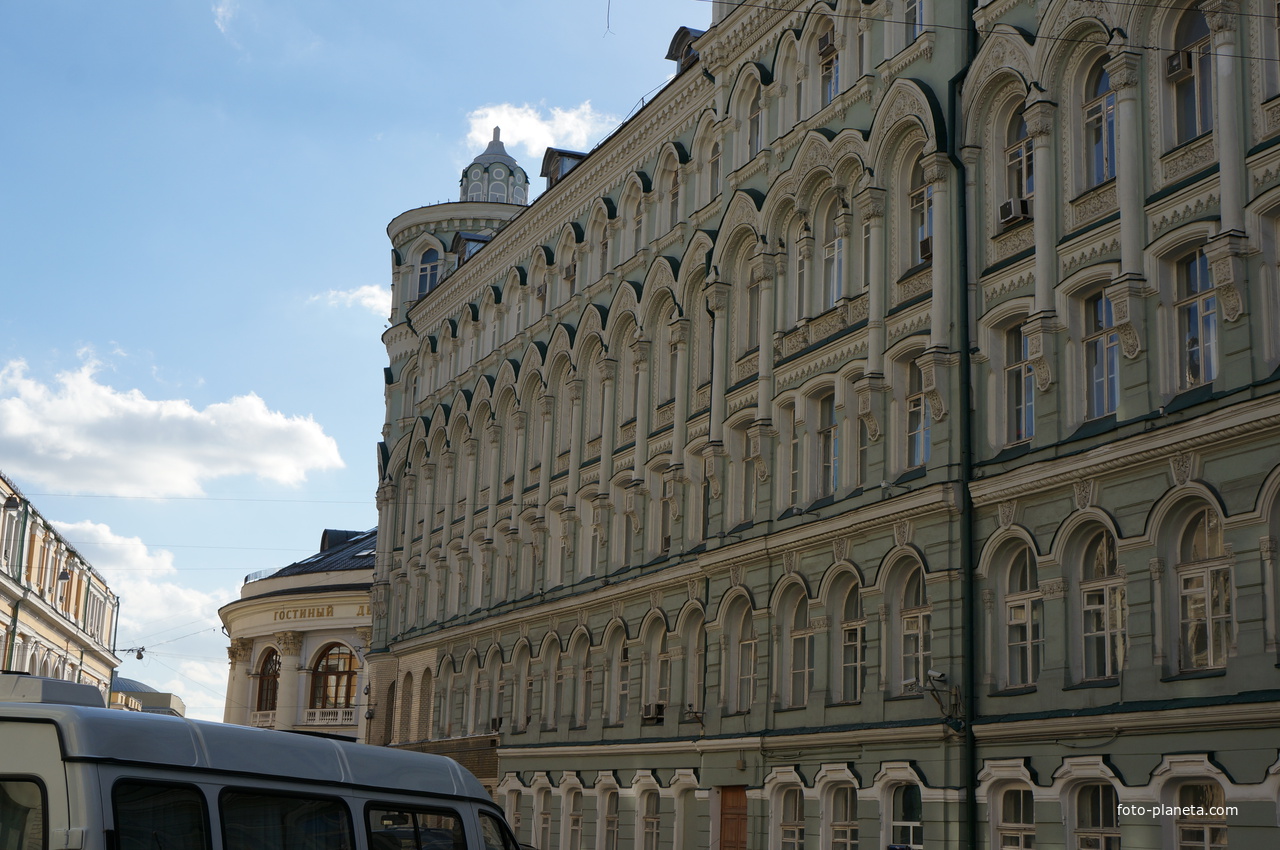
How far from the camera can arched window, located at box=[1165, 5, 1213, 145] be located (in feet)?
75.9

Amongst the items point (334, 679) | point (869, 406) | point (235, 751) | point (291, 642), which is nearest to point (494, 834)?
point (235, 751)

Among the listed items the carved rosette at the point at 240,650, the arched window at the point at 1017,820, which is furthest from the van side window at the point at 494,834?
the carved rosette at the point at 240,650

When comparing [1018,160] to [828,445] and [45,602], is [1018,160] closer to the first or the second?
[828,445]

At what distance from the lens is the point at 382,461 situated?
62.2 metres

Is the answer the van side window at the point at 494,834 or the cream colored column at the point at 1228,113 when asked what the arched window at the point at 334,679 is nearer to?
the cream colored column at the point at 1228,113

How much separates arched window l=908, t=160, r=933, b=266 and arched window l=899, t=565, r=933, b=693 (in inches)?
241

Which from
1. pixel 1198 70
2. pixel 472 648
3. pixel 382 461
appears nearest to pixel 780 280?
pixel 1198 70

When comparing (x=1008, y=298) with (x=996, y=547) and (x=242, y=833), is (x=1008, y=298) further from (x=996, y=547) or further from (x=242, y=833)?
(x=242, y=833)

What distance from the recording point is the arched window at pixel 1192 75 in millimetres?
23141

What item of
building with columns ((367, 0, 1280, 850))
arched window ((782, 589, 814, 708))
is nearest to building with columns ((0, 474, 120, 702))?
building with columns ((367, 0, 1280, 850))

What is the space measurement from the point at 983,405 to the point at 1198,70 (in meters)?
6.73

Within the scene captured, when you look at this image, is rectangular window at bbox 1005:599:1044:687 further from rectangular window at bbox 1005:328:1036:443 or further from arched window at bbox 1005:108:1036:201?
arched window at bbox 1005:108:1036:201

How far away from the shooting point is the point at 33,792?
10.2 metres

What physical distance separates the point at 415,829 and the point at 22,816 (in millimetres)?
3822
